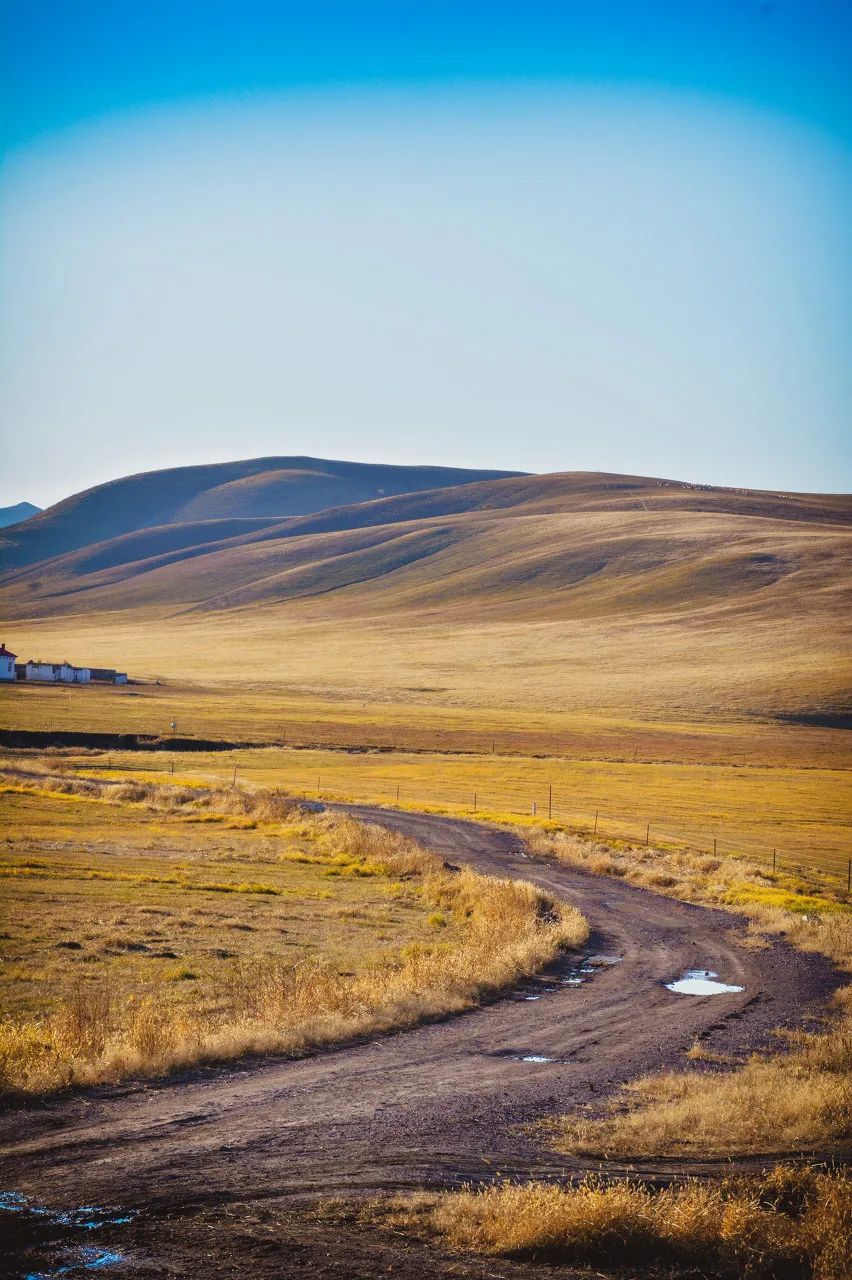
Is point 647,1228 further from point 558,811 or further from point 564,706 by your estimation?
point 564,706

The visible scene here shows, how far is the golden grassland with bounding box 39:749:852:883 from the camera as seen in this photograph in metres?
50.1

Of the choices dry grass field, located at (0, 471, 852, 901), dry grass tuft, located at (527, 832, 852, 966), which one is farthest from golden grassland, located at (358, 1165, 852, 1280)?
dry grass field, located at (0, 471, 852, 901)

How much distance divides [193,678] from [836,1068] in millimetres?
127126

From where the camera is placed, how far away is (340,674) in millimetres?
137125

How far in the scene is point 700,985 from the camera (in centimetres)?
2194

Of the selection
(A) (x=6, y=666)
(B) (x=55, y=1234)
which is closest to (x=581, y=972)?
(B) (x=55, y=1234)

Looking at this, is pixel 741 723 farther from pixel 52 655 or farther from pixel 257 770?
pixel 52 655

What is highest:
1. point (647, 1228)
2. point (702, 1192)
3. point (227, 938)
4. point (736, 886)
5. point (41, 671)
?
point (41, 671)

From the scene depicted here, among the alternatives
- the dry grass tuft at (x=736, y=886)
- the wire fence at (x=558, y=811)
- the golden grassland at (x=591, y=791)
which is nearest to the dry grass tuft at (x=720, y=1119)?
the dry grass tuft at (x=736, y=886)

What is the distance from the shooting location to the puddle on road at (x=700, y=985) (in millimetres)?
21156

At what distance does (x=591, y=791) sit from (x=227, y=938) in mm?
44519

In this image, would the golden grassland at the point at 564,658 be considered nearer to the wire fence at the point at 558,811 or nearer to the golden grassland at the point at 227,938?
the wire fence at the point at 558,811

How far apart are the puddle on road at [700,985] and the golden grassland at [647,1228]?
38.6 feet

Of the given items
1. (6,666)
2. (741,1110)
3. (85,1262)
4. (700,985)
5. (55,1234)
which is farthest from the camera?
(6,666)
